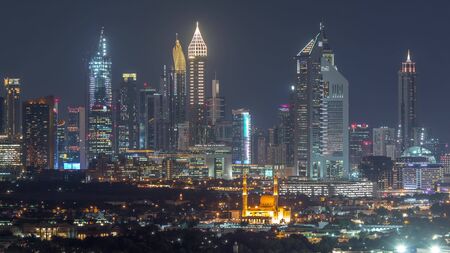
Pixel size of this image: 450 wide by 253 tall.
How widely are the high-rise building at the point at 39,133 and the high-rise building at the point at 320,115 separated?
15021 mm

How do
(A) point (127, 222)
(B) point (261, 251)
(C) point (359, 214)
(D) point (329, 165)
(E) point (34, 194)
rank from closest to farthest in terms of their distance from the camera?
(B) point (261, 251), (A) point (127, 222), (C) point (359, 214), (E) point (34, 194), (D) point (329, 165)

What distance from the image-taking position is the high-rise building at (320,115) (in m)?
105

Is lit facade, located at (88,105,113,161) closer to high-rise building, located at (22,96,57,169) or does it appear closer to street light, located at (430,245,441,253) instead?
high-rise building, located at (22,96,57,169)


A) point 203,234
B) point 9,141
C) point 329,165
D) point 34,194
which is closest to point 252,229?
point 203,234

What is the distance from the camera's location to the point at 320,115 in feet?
352

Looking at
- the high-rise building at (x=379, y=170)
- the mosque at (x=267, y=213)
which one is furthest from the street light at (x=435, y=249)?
the high-rise building at (x=379, y=170)

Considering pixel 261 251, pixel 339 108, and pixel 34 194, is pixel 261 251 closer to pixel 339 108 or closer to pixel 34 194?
pixel 34 194

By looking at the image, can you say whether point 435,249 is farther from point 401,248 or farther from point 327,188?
point 327,188

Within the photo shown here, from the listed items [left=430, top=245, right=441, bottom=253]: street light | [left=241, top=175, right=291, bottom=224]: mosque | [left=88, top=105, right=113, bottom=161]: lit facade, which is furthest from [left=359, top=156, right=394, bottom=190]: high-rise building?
[left=430, top=245, right=441, bottom=253]: street light

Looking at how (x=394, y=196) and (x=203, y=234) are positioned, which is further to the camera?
(x=394, y=196)

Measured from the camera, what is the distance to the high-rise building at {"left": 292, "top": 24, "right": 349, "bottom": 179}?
4151 inches

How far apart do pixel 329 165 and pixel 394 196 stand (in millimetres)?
7097

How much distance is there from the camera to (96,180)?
106562 mm

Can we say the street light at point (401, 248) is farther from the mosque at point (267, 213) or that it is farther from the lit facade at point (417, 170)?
the lit facade at point (417, 170)
